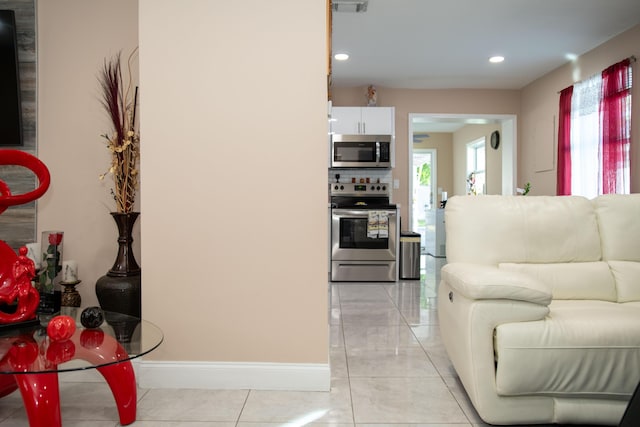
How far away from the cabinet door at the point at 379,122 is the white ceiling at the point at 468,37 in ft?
1.30

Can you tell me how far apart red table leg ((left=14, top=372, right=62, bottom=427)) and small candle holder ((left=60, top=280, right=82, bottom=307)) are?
37.5 inches

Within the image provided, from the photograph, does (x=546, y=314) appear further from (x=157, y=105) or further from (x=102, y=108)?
(x=102, y=108)

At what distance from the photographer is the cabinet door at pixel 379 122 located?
18.1 feet

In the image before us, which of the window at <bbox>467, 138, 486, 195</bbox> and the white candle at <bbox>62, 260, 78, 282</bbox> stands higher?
the window at <bbox>467, 138, 486, 195</bbox>

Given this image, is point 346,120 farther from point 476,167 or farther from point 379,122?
point 476,167

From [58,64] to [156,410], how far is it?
6.76ft

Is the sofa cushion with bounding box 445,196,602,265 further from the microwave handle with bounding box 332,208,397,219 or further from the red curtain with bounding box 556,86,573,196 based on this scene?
the red curtain with bounding box 556,86,573,196

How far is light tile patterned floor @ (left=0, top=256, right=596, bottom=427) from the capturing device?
180 centimetres

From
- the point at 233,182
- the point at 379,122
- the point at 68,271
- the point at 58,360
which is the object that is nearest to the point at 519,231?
the point at 233,182

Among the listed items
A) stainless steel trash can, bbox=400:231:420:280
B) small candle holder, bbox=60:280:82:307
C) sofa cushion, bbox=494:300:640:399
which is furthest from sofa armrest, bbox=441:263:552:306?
stainless steel trash can, bbox=400:231:420:280

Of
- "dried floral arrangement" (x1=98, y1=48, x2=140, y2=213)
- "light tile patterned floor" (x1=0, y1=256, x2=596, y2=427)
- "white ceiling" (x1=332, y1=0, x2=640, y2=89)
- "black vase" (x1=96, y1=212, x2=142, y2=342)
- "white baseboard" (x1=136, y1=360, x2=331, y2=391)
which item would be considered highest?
"white ceiling" (x1=332, y1=0, x2=640, y2=89)

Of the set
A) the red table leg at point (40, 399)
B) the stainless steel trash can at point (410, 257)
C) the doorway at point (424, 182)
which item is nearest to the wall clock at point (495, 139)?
the doorway at point (424, 182)

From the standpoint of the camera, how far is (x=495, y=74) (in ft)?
17.4

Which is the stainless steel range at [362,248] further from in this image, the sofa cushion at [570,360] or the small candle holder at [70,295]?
the sofa cushion at [570,360]
